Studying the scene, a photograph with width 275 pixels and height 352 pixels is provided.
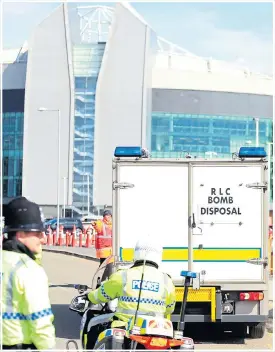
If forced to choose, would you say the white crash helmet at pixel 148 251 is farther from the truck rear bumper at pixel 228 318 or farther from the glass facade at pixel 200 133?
the glass facade at pixel 200 133

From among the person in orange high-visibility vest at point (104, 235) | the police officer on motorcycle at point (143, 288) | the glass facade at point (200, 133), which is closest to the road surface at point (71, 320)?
the person in orange high-visibility vest at point (104, 235)

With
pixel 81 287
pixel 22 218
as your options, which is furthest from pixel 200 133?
pixel 22 218

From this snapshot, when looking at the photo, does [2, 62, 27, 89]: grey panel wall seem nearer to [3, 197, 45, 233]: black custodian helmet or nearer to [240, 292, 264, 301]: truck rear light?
[240, 292, 264, 301]: truck rear light

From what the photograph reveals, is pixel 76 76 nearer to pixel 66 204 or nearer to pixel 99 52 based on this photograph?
pixel 99 52

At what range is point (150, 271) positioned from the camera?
6.44 m

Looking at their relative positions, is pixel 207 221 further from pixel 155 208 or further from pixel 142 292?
pixel 142 292

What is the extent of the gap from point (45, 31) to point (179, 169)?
9127 centimetres

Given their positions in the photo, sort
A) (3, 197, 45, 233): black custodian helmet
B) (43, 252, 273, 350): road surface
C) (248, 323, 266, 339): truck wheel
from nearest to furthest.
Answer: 1. (3, 197, 45, 233): black custodian helmet
2. (43, 252, 273, 350): road surface
3. (248, 323, 266, 339): truck wheel

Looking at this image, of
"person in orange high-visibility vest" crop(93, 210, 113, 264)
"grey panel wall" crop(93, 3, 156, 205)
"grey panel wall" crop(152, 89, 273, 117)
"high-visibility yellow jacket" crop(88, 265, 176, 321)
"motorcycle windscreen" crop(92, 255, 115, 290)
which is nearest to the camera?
"high-visibility yellow jacket" crop(88, 265, 176, 321)

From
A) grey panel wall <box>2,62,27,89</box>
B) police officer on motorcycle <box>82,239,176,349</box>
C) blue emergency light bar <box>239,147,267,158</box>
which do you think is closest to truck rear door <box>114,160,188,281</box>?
blue emergency light bar <box>239,147,267,158</box>

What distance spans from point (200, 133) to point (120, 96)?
1473 cm

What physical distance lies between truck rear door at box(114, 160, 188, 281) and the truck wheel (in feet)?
4.91

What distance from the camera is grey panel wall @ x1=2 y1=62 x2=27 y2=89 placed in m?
106

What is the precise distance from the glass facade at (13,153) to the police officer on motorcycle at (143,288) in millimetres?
98544
